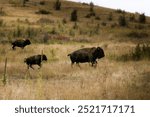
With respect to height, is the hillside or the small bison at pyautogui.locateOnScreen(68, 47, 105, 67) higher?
the small bison at pyautogui.locateOnScreen(68, 47, 105, 67)

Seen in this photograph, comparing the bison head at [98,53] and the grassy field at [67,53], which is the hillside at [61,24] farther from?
the bison head at [98,53]

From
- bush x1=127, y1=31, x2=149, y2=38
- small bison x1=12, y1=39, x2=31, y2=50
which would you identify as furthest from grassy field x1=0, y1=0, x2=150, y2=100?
small bison x1=12, y1=39, x2=31, y2=50

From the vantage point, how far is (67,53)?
22109mm

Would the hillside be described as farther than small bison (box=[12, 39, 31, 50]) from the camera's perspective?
Yes

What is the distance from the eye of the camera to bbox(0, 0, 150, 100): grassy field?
1005 cm

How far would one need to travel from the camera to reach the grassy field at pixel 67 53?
1005 centimetres

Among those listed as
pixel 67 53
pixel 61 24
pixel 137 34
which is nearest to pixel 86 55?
pixel 67 53

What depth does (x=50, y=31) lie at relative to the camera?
31.9 m

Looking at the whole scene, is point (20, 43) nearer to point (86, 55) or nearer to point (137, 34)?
point (86, 55)

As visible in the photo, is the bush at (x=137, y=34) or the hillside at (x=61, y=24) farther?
the bush at (x=137, y=34)

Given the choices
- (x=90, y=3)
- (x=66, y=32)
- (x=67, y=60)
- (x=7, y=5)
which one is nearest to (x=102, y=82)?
(x=67, y=60)

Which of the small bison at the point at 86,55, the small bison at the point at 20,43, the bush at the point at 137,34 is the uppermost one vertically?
the small bison at the point at 86,55

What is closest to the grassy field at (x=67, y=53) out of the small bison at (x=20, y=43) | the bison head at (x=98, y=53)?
the small bison at (x=20, y=43)

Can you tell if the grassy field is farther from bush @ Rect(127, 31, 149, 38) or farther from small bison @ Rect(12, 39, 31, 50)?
small bison @ Rect(12, 39, 31, 50)
